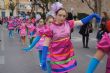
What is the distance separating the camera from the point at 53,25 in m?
7.11

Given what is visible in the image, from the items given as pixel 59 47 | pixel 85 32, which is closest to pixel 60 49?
pixel 59 47

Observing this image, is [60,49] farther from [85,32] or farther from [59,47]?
[85,32]

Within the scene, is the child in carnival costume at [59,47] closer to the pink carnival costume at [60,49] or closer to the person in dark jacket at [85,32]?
the pink carnival costume at [60,49]

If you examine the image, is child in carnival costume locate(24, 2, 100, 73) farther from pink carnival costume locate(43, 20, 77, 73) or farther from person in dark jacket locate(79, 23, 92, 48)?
person in dark jacket locate(79, 23, 92, 48)

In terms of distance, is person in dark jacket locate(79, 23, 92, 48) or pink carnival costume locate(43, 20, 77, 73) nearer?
pink carnival costume locate(43, 20, 77, 73)

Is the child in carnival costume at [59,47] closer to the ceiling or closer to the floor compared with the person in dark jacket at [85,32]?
closer to the ceiling

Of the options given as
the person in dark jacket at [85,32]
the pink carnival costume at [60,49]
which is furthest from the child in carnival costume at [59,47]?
the person in dark jacket at [85,32]

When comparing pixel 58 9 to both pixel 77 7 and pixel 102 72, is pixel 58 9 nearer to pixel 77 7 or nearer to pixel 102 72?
pixel 102 72

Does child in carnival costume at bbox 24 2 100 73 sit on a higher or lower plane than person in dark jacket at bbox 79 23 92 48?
higher

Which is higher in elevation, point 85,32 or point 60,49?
point 60,49

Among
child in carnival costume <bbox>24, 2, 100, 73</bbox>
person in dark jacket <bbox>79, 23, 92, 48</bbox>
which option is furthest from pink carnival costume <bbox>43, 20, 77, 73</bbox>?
person in dark jacket <bbox>79, 23, 92, 48</bbox>

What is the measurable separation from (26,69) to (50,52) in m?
5.21

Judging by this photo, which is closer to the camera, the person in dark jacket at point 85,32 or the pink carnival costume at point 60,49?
the pink carnival costume at point 60,49

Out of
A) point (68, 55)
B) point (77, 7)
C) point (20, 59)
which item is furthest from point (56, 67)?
point (77, 7)
